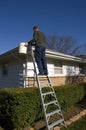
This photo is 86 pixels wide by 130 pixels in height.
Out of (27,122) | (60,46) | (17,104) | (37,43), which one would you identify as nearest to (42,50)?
(37,43)

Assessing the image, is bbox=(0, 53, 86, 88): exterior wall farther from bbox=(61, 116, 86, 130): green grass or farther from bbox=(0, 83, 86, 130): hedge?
bbox=(61, 116, 86, 130): green grass

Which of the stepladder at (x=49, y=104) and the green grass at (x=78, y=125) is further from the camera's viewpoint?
the green grass at (x=78, y=125)

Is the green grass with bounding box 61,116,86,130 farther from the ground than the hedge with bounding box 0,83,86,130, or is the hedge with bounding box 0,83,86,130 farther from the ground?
the hedge with bounding box 0,83,86,130

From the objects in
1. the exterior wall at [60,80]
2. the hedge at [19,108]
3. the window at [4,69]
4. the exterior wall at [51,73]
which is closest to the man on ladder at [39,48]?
the hedge at [19,108]

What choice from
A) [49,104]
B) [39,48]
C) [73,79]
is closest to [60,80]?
[73,79]

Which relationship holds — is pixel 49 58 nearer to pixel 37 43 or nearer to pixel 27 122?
pixel 37 43

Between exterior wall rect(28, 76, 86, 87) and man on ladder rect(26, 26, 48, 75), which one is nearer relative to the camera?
man on ladder rect(26, 26, 48, 75)

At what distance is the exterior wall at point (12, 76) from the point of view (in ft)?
36.0

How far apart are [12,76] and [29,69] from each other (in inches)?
104

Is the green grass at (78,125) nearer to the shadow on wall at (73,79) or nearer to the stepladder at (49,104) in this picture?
the stepladder at (49,104)

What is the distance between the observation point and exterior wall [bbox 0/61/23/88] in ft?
36.0

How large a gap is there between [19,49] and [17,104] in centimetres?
357

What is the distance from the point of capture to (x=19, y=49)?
895 centimetres

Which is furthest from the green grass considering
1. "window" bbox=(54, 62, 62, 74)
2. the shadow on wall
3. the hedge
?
the shadow on wall
